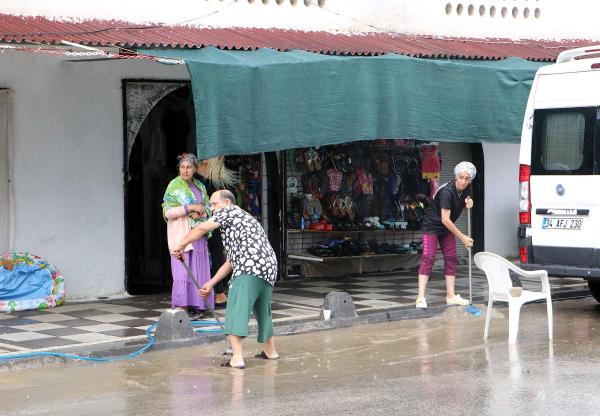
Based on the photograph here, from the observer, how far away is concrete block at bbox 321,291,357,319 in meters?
12.2

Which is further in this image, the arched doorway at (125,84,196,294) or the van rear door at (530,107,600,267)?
the arched doorway at (125,84,196,294)

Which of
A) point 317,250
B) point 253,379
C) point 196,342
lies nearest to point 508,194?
point 317,250

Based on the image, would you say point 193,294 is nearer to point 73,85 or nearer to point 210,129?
point 210,129

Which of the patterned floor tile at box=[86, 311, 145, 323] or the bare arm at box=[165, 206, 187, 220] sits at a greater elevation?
the bare arm at box=[165, 206, 187, 220]

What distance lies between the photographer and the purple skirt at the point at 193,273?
1216 cm

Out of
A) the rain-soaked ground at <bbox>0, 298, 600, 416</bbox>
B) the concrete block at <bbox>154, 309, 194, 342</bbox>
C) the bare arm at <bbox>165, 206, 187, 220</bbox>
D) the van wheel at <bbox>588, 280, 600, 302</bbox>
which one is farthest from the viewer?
the van wheel at <bbox>588, 280, 600, 302</bbox>

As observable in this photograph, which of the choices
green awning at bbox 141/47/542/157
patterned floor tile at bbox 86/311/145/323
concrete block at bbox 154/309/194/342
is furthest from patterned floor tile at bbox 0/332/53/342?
green awning at bbox 141/47/542/157

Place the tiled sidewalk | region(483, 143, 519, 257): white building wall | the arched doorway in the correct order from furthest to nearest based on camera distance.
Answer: region(483, 143, 519, 257): white building wall
the arched doorway
the tiled sidewalk

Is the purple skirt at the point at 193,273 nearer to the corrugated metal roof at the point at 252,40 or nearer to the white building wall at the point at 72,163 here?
the white building wall at the point at 72,163

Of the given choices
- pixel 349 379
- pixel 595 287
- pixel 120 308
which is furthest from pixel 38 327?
pixel 595 287

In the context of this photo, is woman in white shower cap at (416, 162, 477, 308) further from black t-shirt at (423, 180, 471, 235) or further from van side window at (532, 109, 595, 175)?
van side window at (532, 109, 595, 175)

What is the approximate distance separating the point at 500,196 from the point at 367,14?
4.40 meters

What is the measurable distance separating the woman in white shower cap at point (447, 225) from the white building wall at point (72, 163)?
3.96m

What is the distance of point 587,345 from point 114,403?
483 cm
